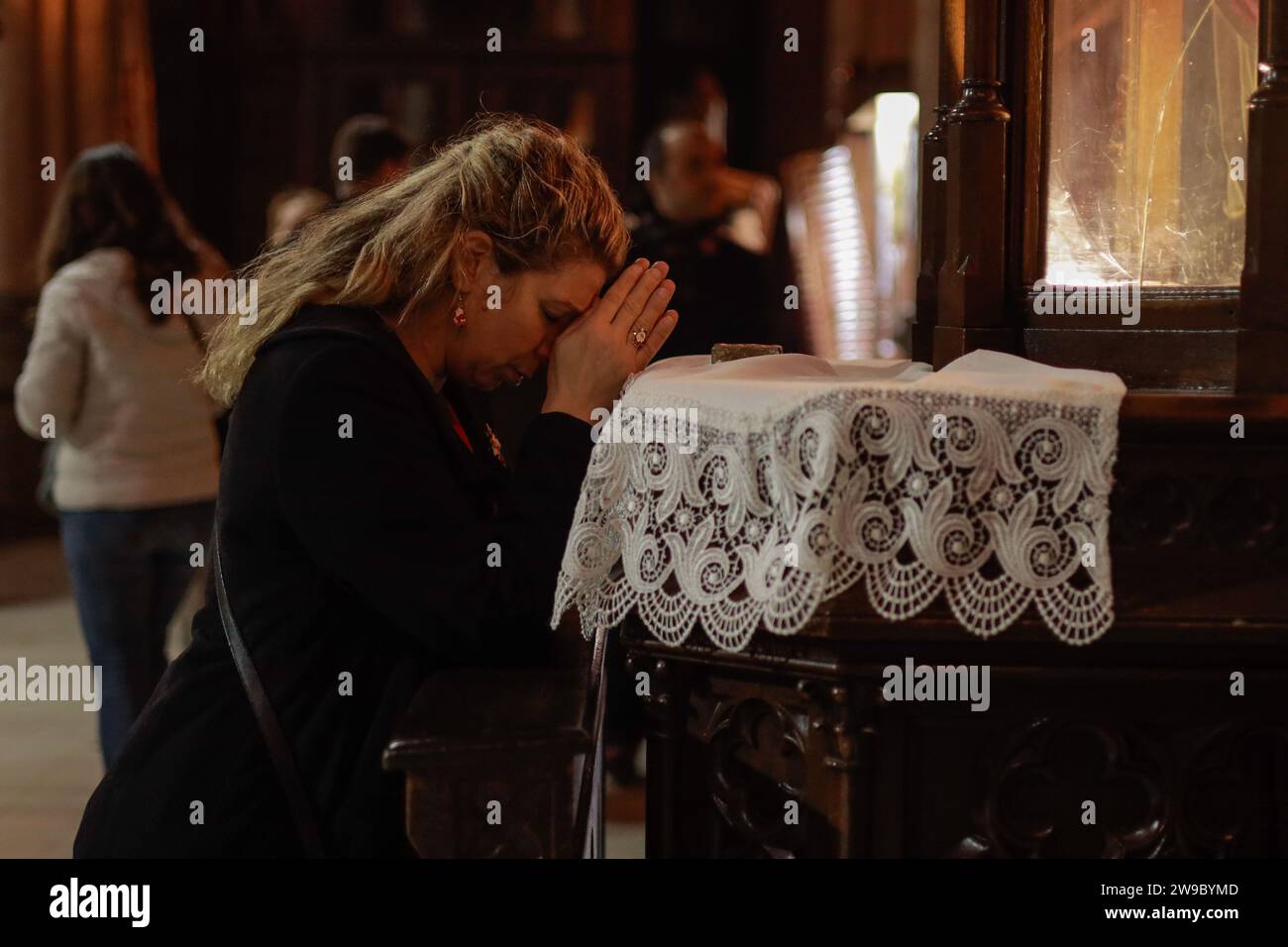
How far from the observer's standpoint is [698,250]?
4535mm

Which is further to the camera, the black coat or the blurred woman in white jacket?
the blurred woman in white jacket

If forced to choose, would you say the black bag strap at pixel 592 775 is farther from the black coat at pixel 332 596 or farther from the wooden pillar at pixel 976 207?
the wooden pillar at pixel 976 207

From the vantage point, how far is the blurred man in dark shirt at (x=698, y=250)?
4445mm

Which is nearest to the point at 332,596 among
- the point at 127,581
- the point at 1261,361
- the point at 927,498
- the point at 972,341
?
the point at 927,498

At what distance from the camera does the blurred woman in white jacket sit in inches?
151

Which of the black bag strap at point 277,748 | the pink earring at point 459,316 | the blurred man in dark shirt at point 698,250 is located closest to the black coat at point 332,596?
the black bag strap at point 277,748

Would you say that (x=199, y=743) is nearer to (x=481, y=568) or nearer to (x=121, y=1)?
(x=481, y=568)

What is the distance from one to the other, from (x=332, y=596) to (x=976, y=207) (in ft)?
3.12

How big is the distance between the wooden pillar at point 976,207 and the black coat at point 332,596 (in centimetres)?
53

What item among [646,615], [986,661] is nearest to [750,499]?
[646,615]

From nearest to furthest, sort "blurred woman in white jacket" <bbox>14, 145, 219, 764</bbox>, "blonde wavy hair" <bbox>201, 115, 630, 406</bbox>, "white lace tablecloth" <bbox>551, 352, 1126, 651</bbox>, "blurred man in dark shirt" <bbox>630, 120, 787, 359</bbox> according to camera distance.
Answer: "white lace tablecloth" <bbox>551, 352, 1126, 651</bbox>
"blonde wavy hair" <bbox>201, 115, 630, 406</bbox>
"blurred woman in white jacket" <bbox>14, 145, 219, 764</bbox>
"blurred man in dark shirt" <bbox>630, 120, 787, 359</bbox>

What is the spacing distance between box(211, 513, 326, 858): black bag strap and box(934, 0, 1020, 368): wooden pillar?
958 mm

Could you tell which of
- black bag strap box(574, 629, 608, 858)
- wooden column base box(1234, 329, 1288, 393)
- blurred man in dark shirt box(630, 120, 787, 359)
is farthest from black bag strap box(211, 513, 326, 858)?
blurred man in dark shirt box(630, 120, 787, 359)

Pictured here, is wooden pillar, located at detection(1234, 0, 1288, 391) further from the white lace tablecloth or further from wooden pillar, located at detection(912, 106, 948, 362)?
wooden pillar, located at detection(912, 106, 948, 362)
